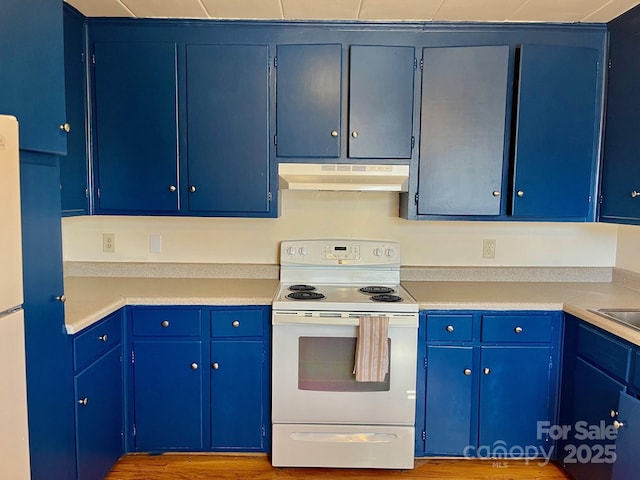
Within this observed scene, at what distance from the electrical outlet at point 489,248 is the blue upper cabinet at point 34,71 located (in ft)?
7.57

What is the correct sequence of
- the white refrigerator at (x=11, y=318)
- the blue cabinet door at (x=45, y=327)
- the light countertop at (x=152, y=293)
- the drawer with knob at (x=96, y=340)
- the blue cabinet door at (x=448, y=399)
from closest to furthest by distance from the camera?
the white refrigerator at (x=11, y=318), the blue cabinet door at (x=45, y=327), the drawer with knob at (x=96, y=340), the light countertop at (x=152, y=293), the blue cabinet door at (x=448, y=399)

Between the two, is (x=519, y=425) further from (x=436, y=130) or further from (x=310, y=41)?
(x=310, y=41)

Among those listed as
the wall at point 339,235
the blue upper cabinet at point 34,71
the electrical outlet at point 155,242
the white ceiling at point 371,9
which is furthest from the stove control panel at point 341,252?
the blue upper cabinet at point 34,71

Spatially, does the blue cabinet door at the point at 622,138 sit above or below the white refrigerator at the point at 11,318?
above

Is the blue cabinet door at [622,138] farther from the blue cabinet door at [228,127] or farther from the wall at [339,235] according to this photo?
the blue cabinet door at [228,127]

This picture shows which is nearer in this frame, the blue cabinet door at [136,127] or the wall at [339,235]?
the blue cabinet door at [136,127]

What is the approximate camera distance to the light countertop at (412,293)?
2.22 meters

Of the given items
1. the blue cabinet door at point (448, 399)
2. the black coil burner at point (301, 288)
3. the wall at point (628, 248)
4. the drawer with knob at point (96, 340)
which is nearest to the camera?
the drawer with knob at point (96, 340)

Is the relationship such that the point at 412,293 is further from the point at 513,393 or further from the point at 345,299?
the point at 513,393

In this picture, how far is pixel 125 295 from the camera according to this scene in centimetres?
235

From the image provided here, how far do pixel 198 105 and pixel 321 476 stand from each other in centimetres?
202

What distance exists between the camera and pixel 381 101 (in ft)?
8.03

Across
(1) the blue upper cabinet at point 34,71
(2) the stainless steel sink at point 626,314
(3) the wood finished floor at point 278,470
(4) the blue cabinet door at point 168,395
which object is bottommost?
(3) the wood finished floor at point 278,470

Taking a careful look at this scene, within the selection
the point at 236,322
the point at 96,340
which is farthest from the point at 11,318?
the point at 236,322
